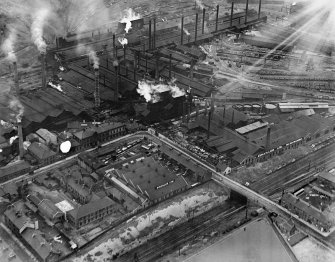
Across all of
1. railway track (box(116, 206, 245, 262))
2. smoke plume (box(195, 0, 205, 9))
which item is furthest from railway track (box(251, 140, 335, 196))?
smoke plume (box(195, 0, 205, 9))

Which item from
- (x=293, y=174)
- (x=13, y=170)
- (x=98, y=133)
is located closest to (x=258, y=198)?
(x=293, y=174)

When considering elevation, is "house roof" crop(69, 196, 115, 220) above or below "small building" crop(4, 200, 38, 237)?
above

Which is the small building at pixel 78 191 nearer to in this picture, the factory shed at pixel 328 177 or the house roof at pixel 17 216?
the house roof at pixel 17 216

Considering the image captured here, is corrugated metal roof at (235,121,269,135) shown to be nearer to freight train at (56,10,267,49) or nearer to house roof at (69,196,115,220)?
house roof at (69,196,115,220)

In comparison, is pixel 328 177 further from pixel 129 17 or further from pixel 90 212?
pixel 129 17

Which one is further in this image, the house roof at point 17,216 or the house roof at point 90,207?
the house roof at point 90,207

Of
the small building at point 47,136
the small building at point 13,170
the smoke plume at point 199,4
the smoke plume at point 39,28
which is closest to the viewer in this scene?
the small building at point 13,170

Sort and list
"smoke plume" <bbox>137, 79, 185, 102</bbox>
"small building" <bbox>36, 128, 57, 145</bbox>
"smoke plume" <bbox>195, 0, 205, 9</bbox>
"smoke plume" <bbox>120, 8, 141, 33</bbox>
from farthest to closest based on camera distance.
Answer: "smoke plume" <bbox>195, 0, 205, 9</bbox>, "smoke plume" <bbox>120, 8, 141, 33</bbox>, "smoke plume" <bbox>137, 79, 185, 102</bbox>, "small building" <bbox>36, 128, 57, 145</bbox>

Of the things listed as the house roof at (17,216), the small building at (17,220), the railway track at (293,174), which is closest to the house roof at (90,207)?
the small building at (17,220)
